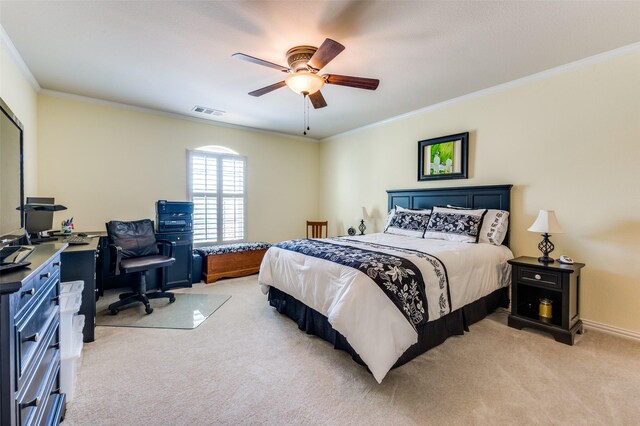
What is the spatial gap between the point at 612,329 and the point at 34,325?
4313mm

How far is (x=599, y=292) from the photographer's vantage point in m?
2.81

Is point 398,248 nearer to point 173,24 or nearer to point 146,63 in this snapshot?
point 173,24

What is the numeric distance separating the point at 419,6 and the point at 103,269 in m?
4.67

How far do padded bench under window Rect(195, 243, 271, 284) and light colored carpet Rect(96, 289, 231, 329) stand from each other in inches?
25.2

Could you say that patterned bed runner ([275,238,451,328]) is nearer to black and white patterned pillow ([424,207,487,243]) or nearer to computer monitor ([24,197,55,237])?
black and white patterned pillow ([424,207,487,243])

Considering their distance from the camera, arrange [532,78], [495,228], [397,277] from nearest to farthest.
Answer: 1. [397,277]
2. [532,78]
3. [495,228]

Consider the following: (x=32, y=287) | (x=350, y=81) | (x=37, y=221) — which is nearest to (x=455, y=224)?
(x=350, y=81)

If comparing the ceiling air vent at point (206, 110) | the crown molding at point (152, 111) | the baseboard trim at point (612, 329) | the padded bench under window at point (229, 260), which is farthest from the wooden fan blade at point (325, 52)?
the baseboard trim at point (612, 329)

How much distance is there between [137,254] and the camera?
3.64 m

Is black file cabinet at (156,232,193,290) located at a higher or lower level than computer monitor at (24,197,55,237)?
lower

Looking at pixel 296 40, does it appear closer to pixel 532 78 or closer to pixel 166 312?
pixel 532 78

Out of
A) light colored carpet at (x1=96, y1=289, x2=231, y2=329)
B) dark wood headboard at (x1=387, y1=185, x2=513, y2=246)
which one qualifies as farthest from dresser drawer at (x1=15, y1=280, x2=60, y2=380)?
dark wood headboard at (x1=387, y1=185, x2=513, y2=246)

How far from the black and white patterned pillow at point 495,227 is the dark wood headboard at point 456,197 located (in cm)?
13

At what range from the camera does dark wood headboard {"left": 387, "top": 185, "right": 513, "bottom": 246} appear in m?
3.46
